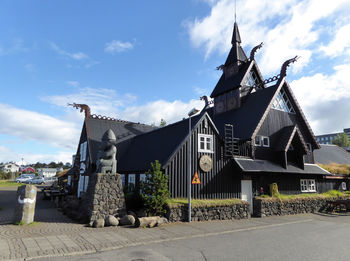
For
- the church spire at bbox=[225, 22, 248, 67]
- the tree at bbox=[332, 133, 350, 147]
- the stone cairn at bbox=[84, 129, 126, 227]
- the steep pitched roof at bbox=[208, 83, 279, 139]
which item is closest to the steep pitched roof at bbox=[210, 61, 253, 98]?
the church spire at bbox=[225, 22, 248, 67]

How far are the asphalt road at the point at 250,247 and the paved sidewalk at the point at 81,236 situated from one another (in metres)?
0.48

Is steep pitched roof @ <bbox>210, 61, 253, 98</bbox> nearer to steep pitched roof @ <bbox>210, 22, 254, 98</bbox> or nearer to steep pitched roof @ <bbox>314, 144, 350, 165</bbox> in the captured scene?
steep pitched roof @ <bbox>210, 22, 254, 98</bbox>

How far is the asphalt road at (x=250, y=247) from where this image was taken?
8.15 metres

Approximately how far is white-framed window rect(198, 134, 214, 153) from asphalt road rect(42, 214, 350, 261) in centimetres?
637

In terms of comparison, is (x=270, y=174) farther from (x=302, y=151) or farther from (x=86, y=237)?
(x=86, y=237)

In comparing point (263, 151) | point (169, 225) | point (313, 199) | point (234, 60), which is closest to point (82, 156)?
point (169, 225)

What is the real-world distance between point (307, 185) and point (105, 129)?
2149 cm

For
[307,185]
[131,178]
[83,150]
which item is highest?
[83,150]

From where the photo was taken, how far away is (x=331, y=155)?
31812 mm

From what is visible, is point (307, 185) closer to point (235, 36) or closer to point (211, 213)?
point (211, 213)

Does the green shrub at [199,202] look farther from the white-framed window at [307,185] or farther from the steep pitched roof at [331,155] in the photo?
the steep pitched roof at [331,155]

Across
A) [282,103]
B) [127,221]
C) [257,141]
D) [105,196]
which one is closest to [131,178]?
[105,196]

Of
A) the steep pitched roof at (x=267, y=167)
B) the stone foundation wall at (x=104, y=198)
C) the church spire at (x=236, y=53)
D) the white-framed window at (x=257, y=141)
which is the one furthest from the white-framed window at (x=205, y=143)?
the church spire at (x=236, y=53)

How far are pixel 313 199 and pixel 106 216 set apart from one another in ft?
56.5
